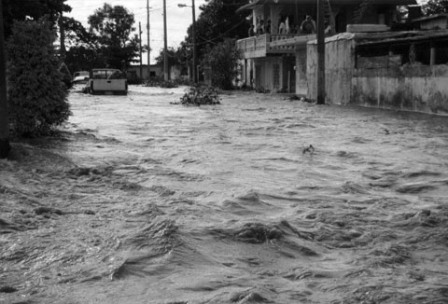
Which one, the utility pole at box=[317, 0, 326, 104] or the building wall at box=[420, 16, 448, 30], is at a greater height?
the building wall at box=[420, 16, 448, 30]

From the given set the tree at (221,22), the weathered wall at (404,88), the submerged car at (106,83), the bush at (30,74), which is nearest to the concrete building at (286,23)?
the submerged car at (106,83)

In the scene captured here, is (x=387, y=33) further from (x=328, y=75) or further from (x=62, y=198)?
(x=62, y=198)

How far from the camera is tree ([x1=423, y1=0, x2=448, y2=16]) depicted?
46.7 meters

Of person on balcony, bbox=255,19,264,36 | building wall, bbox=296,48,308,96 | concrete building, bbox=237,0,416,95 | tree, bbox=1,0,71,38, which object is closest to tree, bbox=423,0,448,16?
concrete building, bbox=237,0,416,95

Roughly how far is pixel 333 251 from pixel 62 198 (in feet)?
11.1

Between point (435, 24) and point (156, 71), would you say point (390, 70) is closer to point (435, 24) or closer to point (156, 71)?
point (435, 24)

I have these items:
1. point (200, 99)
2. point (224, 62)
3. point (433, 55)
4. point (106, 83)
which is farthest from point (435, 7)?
point (433, 55)

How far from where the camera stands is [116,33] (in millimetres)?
90375

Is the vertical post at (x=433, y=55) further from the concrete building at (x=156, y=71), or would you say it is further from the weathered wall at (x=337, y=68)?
the concrete building at (x=156, y=71)

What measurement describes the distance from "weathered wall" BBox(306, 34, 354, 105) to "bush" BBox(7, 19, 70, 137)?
13947 mm

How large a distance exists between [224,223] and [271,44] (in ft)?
103

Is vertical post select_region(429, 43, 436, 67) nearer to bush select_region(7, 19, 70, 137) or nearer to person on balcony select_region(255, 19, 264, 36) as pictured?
bush select_region(7, 19, 70, 137)

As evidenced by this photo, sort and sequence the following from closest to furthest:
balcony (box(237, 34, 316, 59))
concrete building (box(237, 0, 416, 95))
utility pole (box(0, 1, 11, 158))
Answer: utility pole (box(0, 1, 11, 158)), balcony (box(237, 34, 316, 59)), concrete building (box(237, 0, 416, 95))

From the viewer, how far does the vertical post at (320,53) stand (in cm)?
Result: 2467
